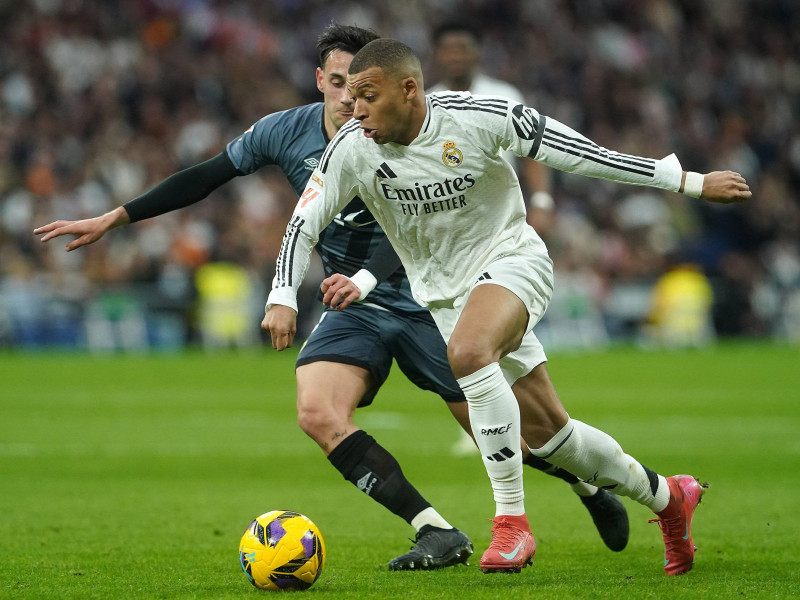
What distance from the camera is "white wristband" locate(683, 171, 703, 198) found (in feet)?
16.6

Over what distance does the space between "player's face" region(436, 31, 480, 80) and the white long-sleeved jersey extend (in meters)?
2.96

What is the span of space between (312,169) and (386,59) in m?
1.23

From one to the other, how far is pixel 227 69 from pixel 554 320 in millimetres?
7979

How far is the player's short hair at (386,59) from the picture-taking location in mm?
5152

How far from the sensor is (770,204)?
25.1 m

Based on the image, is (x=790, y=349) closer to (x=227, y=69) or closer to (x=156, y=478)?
(x=227, y=69)

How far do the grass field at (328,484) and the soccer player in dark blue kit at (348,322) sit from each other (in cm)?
38

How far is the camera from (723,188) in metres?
5.02

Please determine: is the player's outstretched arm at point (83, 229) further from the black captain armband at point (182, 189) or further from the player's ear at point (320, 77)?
the player's ear at point (320, 77)

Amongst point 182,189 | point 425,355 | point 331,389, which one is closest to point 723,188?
point 425,355

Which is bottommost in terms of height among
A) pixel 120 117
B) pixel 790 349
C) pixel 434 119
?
pixel 790 349

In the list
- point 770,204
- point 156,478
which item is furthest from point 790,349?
point 156,478

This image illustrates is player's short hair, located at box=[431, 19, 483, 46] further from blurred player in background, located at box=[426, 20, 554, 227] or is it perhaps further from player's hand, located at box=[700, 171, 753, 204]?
player's hand, located at box=[700, 171, 753, 204]

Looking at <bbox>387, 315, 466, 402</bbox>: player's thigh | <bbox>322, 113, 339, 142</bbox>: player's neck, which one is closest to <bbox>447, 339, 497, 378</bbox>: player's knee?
<bbox>387, 315, 466, 402</bbox>: player's thigh
